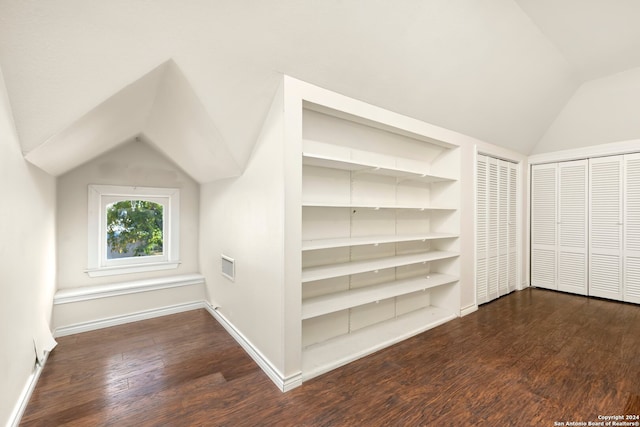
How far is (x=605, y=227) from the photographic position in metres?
3.84

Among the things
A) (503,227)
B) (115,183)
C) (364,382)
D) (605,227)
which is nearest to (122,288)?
(115,183)

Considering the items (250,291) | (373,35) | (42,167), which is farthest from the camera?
(250,291)

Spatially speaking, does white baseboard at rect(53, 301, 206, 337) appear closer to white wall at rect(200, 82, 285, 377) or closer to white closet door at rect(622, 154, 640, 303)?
white wall at rect(200, 82, 285, 377)

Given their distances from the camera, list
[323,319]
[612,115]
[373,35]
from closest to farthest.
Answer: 1. [373,35]
2. [323,319]
3. [612,115]

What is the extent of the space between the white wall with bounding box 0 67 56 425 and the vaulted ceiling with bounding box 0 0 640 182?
186 mm

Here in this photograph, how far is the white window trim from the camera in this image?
3137 mm

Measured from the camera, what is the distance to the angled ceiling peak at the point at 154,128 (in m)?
1.81

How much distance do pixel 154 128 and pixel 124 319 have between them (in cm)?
207

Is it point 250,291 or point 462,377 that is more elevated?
point 250,291

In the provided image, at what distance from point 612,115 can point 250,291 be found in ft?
15.9

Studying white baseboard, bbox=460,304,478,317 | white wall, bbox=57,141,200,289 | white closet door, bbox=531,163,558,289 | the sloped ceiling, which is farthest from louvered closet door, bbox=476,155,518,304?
white wall, bbox=57,141,200,289

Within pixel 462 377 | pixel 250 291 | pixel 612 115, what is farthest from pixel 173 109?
pixel 612 115

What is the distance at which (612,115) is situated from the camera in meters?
3.54

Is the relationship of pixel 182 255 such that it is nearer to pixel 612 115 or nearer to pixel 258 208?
pixel 258 208
